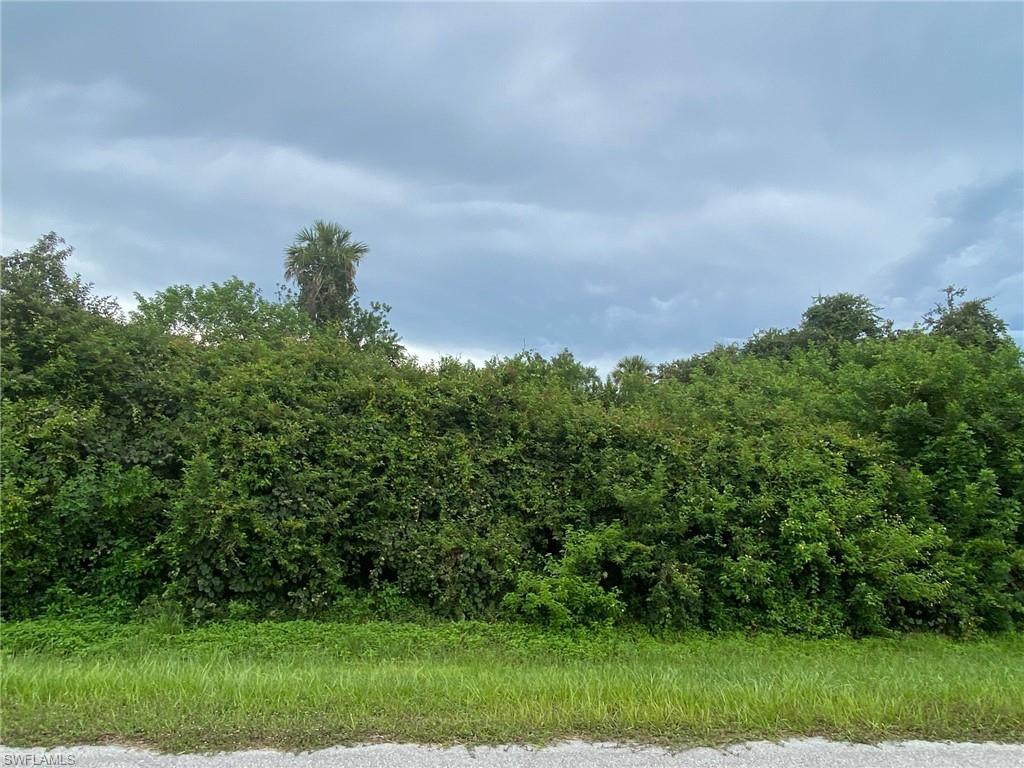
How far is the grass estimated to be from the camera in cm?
325

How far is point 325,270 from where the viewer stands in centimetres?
2378

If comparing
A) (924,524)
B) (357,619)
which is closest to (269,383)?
(357,619)

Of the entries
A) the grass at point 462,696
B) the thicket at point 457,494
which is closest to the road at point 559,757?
the grass at point 462,696

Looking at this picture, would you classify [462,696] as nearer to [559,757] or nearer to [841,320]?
[559,757]

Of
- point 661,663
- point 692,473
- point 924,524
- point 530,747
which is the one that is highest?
point 692,473

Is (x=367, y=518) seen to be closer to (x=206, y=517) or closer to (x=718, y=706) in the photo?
(x=206, y=517)

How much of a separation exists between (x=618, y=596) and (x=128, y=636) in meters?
5.03

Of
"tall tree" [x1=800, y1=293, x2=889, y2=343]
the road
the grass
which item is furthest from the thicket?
"tall tree" [x1=800, y1=293, x2=889, y2=343]

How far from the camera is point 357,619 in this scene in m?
6.83

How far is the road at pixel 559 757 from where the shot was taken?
2963mm

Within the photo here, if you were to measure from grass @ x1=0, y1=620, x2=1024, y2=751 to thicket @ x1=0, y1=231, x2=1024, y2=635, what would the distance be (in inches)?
43.5

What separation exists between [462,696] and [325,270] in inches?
867

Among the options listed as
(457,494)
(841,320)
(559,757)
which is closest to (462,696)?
(559,757)

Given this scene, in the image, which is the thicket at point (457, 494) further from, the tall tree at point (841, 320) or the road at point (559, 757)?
the tall tree at point (841, 320)
